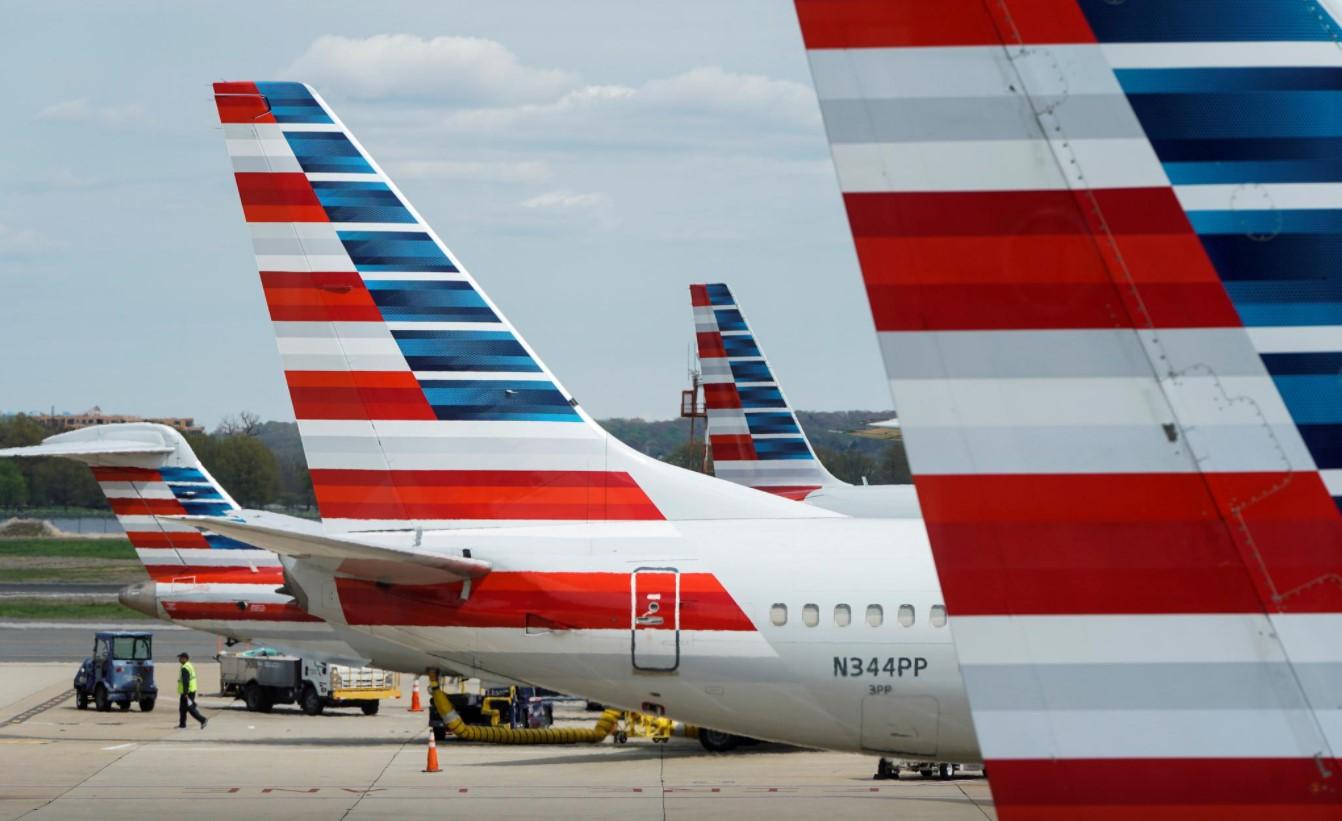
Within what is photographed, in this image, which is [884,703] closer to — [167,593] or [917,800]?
[917,800]

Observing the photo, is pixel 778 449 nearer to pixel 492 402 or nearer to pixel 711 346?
pixel 711 346

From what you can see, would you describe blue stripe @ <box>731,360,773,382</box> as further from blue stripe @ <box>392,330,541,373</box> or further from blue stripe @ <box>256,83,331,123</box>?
blue stripe @ <box>256,83,331,123</box>

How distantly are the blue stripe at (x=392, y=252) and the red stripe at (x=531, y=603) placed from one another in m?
3.29

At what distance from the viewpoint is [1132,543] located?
13.2 ft

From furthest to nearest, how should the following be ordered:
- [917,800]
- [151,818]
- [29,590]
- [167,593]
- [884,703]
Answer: [29,590] < [167,593] < [917,800] < [151,818] < [884,703]

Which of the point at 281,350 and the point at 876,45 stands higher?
the point at 281,350

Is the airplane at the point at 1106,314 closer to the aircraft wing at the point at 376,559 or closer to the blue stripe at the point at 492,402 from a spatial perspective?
the aircraft wing at the point at 376,559

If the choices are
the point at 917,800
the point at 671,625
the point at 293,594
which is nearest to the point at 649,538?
the point at 671,625

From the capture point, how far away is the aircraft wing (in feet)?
46.6

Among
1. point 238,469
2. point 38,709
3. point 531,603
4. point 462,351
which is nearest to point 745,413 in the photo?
point 38,709

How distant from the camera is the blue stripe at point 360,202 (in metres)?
16.5

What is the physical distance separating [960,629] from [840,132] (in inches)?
49.9

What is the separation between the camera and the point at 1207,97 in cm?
409

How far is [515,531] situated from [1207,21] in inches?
471
